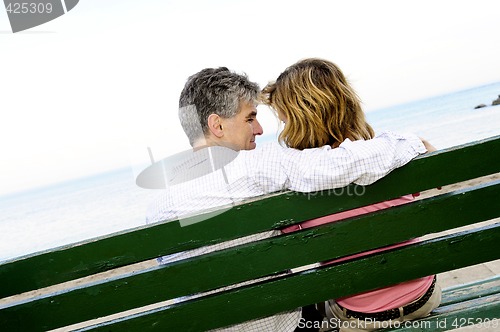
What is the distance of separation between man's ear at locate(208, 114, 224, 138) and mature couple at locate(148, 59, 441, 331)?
42cm

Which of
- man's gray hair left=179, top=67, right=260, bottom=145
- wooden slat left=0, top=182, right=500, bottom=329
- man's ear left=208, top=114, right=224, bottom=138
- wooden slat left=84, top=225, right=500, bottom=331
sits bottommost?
wooden slat left=84, top=225, right=500, bottom=331

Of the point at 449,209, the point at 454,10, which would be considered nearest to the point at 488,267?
the point at 449,209

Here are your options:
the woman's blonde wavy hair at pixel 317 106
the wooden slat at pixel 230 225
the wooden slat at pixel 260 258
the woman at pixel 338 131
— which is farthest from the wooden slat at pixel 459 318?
the woman's blonde wavy hair at pixel 317 106

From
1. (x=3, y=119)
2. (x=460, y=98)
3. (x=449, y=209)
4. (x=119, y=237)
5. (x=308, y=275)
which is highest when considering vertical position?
(x=3, y=119)

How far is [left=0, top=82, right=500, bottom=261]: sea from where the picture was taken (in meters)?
18.6

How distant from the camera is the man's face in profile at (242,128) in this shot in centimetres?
256

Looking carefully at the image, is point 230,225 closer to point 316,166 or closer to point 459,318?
point 316,166

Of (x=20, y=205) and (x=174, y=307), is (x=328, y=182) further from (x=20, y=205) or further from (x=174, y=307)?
(x=20, y=205)

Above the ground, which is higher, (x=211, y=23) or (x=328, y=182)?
(x=211, y=23)

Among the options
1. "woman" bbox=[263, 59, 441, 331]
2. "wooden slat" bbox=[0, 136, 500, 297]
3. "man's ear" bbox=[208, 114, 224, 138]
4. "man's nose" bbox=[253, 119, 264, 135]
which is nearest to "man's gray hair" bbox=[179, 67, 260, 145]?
"man's ear" bbox=[208, 114, 224, 138]

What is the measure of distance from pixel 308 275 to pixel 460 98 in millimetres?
34879

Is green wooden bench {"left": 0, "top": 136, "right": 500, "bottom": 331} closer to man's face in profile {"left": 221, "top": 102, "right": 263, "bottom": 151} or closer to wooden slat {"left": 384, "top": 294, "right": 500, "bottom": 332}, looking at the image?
wooden slat {"left": 384, "top": 294, "right": 500, "bottom": 332}

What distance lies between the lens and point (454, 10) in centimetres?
4019

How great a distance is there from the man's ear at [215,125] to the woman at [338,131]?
20.7 inches
